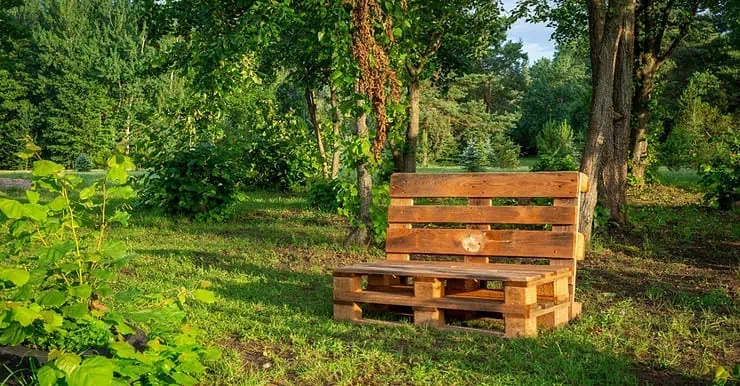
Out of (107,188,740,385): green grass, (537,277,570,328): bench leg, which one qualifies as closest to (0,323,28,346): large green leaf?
(107,188,740,385): green grass

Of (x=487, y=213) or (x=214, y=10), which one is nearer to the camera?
(x=487, y=213)

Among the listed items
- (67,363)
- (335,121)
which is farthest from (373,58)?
(335,121)

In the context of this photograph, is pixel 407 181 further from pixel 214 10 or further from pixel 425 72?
pixel 425 72

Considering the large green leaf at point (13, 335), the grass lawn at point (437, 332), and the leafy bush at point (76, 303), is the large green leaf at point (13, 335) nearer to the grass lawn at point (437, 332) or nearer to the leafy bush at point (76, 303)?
the leafy bush at point (76, 303)

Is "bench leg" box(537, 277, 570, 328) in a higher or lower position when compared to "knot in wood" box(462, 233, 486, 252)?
lower

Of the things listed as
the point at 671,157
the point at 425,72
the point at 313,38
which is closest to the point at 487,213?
the point at 313,38

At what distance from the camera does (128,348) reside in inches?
124

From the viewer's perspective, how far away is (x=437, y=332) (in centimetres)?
530

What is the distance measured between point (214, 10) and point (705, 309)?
8735 millimetres

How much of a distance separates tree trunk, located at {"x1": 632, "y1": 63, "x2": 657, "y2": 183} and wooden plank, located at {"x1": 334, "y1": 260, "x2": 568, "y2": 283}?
1342cm

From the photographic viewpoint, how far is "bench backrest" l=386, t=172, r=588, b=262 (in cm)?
568

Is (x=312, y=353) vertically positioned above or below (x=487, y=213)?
below

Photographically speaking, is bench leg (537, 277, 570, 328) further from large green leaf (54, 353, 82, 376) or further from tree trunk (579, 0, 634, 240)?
tree trunk (579, 0, 634, 240)

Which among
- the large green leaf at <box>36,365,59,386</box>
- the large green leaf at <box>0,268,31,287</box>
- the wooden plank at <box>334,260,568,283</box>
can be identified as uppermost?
the large green leaf at <box>0,268,31,287</box>
